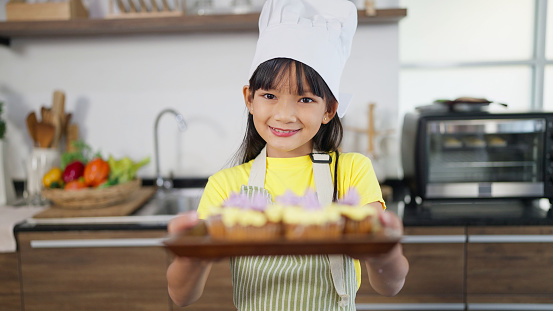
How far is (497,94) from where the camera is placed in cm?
238

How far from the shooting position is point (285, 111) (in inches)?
35.0

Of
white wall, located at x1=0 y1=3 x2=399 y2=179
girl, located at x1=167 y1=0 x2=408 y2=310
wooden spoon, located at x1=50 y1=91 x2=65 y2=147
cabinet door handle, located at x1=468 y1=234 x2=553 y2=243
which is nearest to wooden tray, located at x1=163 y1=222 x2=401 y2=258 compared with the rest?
girl, located at x1=167 y1=0 x2=408 y2=310

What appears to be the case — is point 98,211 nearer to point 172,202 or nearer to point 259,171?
point 172,202

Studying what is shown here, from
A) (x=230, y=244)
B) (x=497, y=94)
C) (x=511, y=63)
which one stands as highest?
(x=511, y=63)

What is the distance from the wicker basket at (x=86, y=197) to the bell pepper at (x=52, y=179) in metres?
0.06

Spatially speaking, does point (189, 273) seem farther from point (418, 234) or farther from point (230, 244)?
point (418, 234)

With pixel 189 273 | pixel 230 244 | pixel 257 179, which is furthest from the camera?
pixel 257 179

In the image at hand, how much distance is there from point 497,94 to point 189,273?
2.10 meters

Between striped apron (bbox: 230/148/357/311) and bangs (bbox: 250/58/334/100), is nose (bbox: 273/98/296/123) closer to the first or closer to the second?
bangs (bbox: 250/58/334/100)

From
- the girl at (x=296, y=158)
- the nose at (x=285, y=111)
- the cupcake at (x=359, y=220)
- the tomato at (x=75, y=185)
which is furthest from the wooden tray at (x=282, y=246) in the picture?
the tomato at (x=75, y=185)

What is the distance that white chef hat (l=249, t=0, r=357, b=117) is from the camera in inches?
35.7

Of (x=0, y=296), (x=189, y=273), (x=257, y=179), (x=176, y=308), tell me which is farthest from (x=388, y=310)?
(x=0, y=296)

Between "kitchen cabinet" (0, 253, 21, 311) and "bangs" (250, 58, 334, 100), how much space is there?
4.68ft

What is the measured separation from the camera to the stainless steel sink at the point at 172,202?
198 cm
